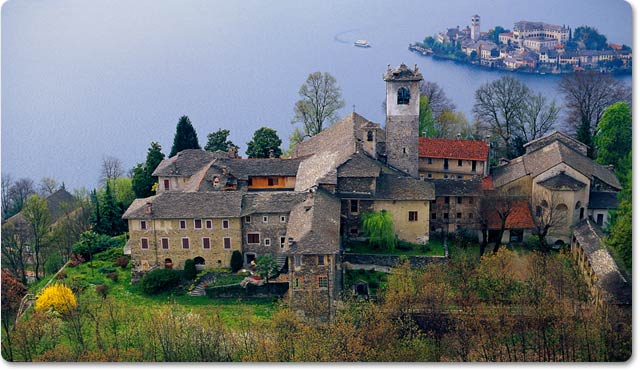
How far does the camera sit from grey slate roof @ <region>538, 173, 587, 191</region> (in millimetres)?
37156

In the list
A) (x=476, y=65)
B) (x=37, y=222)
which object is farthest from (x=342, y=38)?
(x=37, y=222)

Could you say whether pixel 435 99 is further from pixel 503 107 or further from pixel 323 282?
pixel 323 282

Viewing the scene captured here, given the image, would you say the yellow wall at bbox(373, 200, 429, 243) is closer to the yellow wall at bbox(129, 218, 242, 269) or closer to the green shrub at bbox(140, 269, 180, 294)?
the yellow wall at bbox(129, 218, 242, 269)

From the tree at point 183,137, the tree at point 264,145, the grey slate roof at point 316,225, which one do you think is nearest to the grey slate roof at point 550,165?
the grey slate roof at point 316,225

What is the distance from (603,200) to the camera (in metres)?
37.9

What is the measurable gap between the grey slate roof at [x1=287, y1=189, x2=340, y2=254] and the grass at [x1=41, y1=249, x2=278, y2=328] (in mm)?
3104

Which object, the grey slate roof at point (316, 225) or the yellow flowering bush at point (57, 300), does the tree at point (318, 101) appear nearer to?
the grey slate roof at point (316, 225)

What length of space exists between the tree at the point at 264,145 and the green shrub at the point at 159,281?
13.9 metres

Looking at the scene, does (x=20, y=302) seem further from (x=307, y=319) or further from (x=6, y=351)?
(x=307, y=319)

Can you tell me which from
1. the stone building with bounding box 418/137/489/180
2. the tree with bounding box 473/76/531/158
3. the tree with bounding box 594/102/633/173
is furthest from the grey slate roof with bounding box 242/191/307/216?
the tree with bounding box 473/76/531/158

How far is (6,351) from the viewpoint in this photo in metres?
27.8

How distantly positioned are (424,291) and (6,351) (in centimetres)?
1518

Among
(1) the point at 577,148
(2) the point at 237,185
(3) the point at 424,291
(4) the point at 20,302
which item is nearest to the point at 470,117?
(1) the point at 577,148

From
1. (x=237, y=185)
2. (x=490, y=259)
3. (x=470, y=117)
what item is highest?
(x=470, y=117)
